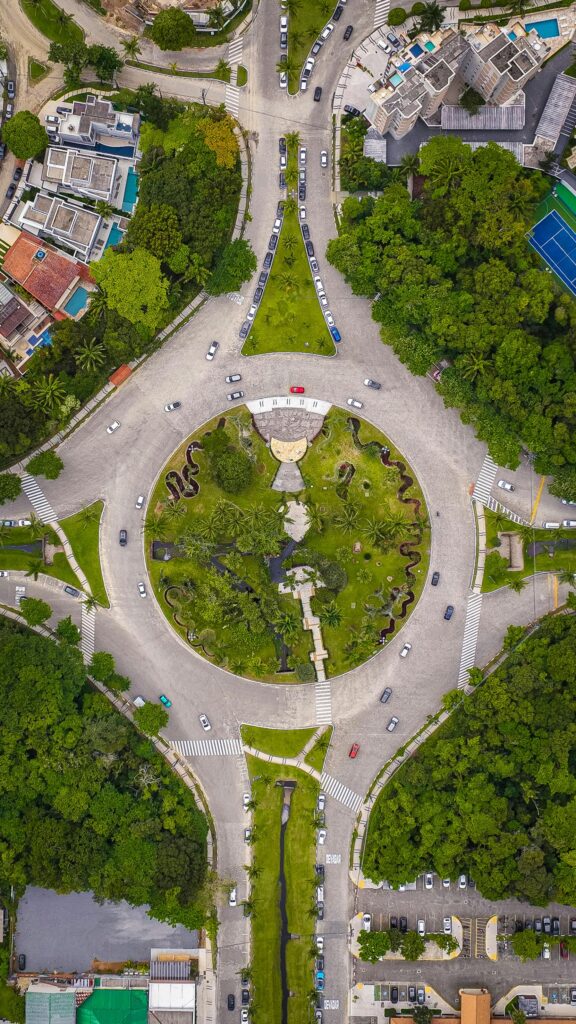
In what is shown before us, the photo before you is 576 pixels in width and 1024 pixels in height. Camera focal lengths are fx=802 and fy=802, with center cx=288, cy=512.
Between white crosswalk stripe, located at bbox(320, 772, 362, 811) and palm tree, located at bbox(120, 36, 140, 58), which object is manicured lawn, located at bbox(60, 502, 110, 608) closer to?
white crosswalk stripe, located at bbox(320, 772, 362, 811)

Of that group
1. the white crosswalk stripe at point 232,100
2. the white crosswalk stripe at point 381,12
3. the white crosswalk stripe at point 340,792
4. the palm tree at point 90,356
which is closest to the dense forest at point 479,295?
the white crosswalk stripe at point 381,12

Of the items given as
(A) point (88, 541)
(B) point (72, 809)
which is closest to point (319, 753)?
(B) point (72, 809)

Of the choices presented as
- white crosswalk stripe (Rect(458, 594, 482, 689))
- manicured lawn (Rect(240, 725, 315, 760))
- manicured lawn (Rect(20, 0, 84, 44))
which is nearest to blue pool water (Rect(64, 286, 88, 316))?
manicured lawn (Rect(20, 0, 84, 44))

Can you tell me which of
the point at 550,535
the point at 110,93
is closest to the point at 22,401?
the point at 110,93

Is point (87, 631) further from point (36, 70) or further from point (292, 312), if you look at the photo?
point (36, 70)

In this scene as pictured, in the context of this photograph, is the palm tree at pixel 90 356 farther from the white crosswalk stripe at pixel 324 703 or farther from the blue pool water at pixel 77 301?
the white crosswalk stripe at pixel 324 703

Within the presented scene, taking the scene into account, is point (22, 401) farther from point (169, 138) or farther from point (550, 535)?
point (550, 535)
